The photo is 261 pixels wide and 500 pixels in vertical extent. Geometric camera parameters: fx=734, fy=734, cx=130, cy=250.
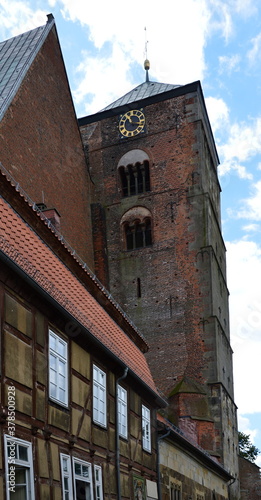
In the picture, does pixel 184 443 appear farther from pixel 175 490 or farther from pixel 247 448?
pixel 247 448

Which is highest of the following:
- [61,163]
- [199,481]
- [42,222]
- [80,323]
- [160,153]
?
[160,153]

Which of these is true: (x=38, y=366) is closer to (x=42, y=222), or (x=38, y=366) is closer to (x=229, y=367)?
(x=42, y=222)

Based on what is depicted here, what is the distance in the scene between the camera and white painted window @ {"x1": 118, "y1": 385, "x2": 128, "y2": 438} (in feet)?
48.3

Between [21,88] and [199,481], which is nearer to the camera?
[199,481]

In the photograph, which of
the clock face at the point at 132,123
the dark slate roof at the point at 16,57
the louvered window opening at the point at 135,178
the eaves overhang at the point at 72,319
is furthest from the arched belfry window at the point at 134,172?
the eaves overhang at the point at 72,319

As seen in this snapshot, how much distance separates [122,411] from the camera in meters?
15.0

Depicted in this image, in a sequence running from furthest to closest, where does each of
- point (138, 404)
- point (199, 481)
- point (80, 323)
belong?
point (199, 481) < point (138, 404) < point (80, 323)

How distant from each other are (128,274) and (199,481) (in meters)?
14.7

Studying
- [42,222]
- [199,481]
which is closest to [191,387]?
[199,481]

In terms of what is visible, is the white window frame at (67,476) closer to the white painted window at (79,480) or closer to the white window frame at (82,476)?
the white painted window at (79,480)

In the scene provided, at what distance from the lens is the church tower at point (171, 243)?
32750 mm

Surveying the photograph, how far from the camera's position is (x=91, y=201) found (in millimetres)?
37156

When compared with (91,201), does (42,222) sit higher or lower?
lower

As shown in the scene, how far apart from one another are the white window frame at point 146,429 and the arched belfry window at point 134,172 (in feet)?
70.4
